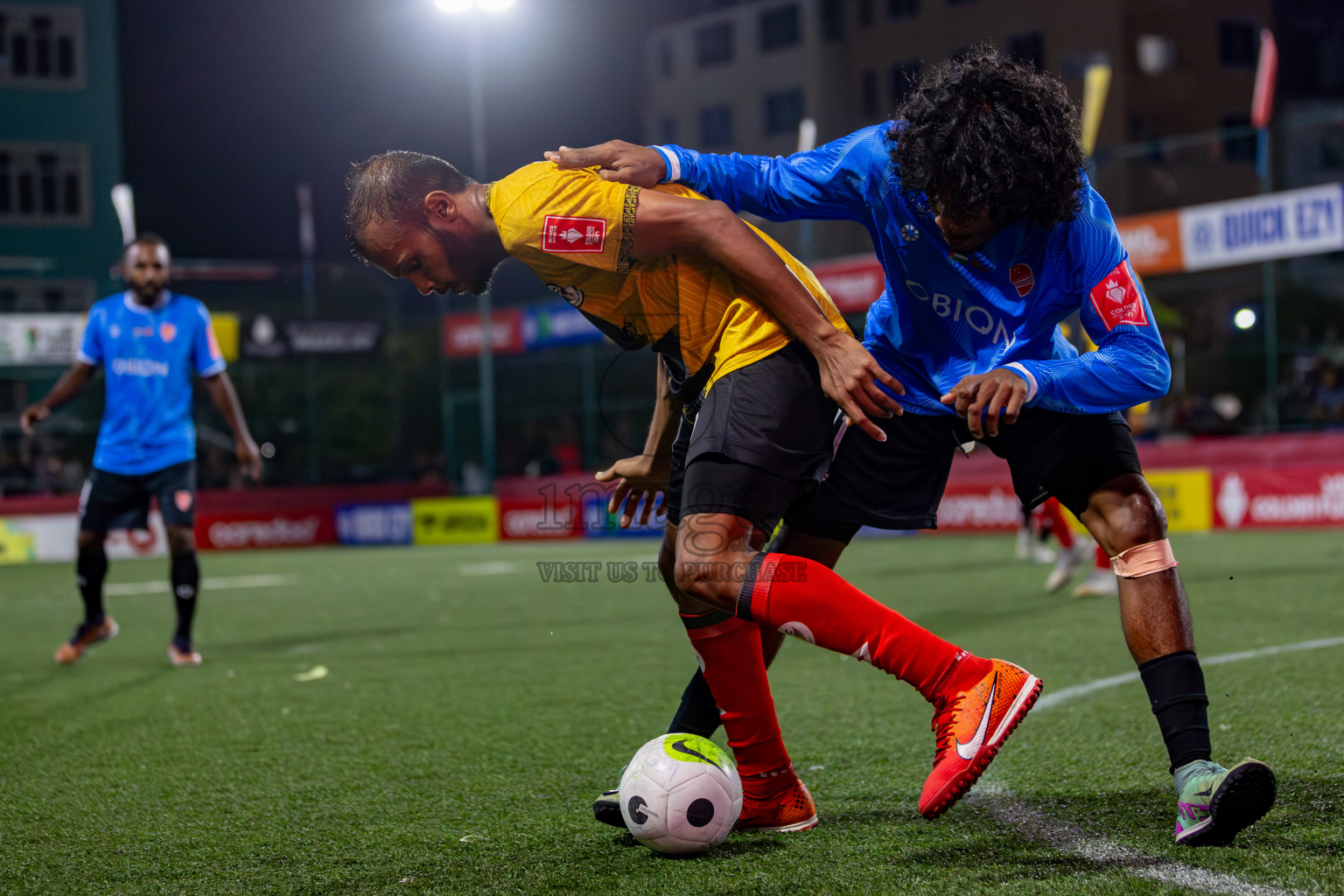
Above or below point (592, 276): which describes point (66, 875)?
below

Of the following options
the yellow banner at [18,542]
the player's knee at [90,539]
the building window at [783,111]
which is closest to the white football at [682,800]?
the player's knee at [90,539]

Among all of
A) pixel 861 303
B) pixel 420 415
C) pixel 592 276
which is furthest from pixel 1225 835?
Answer: pixel 420 415

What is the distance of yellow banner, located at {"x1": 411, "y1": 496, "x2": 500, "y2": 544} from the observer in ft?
70.5

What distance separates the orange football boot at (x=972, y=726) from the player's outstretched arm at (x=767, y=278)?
598 millimetres

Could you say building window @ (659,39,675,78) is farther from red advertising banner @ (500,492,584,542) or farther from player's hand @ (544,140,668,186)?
Answer: player's hand @ (544,140,668,186)

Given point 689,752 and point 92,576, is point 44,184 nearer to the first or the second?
point 92,576

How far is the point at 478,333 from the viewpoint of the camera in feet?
89.1

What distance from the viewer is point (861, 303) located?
810 inches

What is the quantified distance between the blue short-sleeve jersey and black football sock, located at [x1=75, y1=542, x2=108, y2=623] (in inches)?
19.9

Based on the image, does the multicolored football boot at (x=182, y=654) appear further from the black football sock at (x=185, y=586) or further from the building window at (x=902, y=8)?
the building window at (x=902, y=8)

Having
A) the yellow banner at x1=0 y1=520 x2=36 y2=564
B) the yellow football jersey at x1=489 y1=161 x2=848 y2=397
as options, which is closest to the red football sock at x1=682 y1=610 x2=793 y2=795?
the yellow football jersey at x1=489 y1=161 x2=848 y2=397

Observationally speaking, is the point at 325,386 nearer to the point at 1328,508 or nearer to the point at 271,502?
the point at 271,502

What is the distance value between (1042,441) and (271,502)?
20.4 m

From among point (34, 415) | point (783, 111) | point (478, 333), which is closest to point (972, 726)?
point (34, 415)
